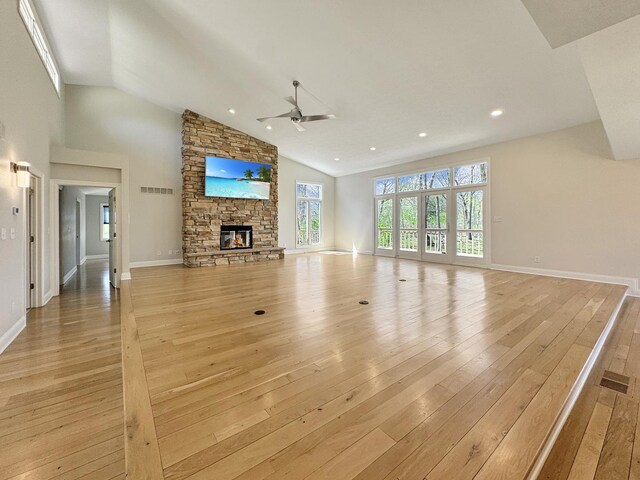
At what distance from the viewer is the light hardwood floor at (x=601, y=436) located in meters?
1.41

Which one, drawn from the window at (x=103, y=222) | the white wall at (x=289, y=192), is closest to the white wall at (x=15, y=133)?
the white wall at (x=289, y=192)

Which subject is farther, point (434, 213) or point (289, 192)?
point (289, 192)

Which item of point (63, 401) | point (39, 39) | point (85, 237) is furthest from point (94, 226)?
point (63, 401)

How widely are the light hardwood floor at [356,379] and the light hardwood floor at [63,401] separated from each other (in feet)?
0.63

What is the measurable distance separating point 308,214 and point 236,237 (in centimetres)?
314

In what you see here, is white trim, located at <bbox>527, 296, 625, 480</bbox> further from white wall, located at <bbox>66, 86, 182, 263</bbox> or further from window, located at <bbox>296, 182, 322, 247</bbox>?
window, located at <bbox>296, 182, 322, 247</bbox>

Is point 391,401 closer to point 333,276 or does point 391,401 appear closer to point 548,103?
point 333,276

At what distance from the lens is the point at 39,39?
408 cm

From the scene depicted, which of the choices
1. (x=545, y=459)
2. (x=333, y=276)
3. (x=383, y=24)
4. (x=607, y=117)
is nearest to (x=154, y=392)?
(x=545, y=459)

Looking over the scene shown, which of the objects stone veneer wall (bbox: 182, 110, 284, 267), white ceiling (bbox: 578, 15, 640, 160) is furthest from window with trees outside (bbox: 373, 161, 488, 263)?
stone veneer wall (bbox: 182, 110, 284, 267)

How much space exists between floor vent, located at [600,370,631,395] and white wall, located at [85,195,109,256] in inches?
495

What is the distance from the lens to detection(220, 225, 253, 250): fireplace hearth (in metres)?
7.79

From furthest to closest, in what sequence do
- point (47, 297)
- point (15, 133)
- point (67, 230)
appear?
point (67, 230) < point (47, 297) < point (15, 133)

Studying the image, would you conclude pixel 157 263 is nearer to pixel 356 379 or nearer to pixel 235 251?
pixel 235 251
